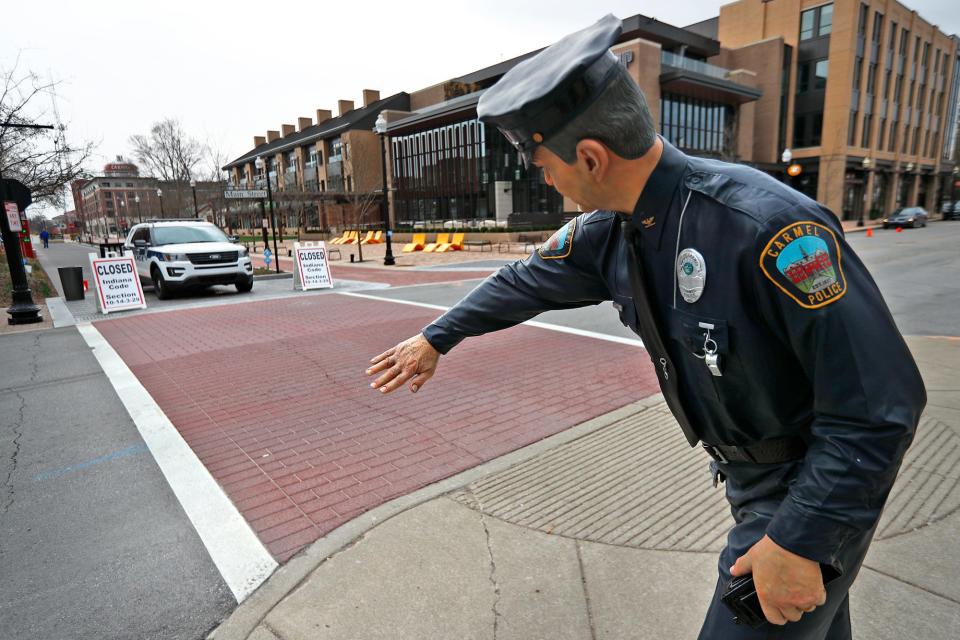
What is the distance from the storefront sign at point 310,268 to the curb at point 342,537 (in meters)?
11.7

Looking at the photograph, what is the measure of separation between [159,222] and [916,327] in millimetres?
16424

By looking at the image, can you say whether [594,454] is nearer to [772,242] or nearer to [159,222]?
[772,242]

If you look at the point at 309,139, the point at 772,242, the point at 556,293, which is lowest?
the point at 556,293

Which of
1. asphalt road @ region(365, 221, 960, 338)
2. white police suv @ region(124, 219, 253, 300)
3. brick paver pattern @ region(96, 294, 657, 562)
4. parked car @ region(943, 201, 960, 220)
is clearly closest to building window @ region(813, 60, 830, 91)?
parked car @ region(943, 201, 960, 220)

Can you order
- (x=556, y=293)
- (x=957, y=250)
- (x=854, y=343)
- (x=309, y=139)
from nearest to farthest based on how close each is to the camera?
(x=854, y=343) → (x=556, y=293) → (x=957, y=250) → (x=309, y=139)

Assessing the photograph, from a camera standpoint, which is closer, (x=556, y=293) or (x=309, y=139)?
(x=556, y=293)

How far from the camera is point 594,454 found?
4.01 m

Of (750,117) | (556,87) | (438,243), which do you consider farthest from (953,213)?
(556,87)

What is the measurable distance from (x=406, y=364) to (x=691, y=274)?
39.7 inches

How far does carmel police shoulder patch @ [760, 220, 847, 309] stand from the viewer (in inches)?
41.5

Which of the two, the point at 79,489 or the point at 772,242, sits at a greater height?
the point at 772,242

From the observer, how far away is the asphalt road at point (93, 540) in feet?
8.20

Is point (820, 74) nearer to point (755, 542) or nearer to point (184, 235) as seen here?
point (184, 235)

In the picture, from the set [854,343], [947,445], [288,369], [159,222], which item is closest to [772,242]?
[854,343]
